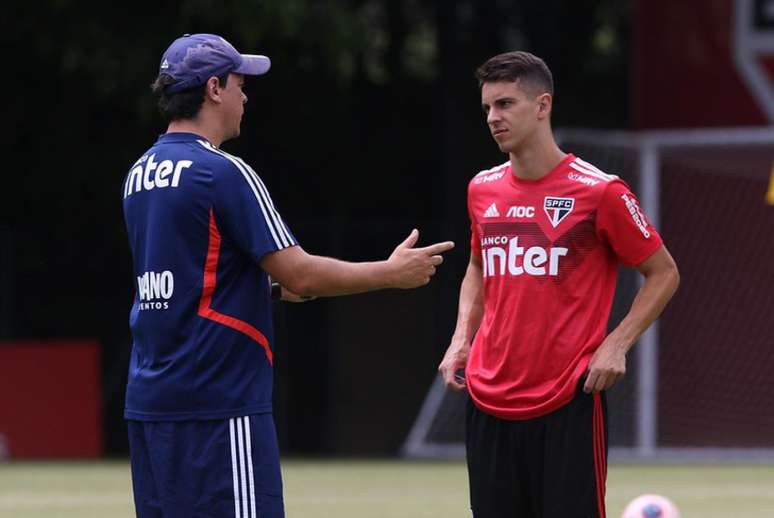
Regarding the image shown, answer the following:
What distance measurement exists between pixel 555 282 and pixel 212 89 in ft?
4.83

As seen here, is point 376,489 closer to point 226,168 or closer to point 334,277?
point 334,277

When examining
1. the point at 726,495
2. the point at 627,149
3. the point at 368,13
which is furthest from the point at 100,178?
the point at 726,495

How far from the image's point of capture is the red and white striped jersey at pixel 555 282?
6250mm

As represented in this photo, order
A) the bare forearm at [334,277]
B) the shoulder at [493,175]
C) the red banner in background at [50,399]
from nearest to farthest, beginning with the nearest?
the bare forearm at [334,277]
the shoulder at [493,175]
the red banner in background at [50,399]

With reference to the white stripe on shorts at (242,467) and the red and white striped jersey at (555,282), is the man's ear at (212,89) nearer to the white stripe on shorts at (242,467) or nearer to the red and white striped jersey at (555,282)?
the white stripe on shorts at (242,467)

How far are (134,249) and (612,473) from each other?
32.7 feet

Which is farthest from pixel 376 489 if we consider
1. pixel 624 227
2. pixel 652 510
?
pixel 624 227

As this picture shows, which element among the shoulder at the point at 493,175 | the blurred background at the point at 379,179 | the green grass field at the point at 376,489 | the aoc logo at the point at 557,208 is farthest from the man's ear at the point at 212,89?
the blurred background at the point at 379,179

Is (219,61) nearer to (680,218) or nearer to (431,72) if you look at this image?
(680,218)

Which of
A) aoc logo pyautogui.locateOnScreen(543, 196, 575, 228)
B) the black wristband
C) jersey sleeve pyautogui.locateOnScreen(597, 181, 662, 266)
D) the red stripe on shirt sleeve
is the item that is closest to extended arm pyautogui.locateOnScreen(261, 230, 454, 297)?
the red stripe on shirt sleeve

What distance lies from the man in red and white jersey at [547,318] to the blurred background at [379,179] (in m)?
9.93

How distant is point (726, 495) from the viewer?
13156mm

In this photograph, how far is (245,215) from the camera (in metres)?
5.56

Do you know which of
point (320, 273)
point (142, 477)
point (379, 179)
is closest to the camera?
point (320, 273)
